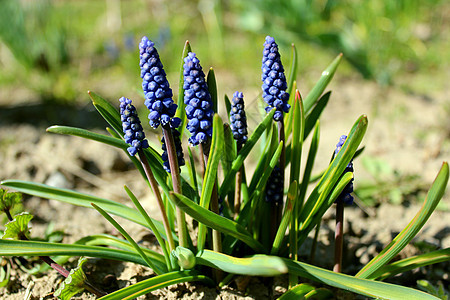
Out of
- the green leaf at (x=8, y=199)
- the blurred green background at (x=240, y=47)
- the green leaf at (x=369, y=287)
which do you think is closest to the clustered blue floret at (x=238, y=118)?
the green leaf at (x=369, y=287)

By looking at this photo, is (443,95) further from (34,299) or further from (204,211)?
(34,299)

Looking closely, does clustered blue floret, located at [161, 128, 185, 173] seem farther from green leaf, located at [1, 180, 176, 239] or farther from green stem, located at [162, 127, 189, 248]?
green leaf, located at [1, 180, 176, 239]

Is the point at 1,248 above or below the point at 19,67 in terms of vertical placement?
below

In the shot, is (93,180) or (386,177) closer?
(386,177)

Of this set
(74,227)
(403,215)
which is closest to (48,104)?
(74,227)

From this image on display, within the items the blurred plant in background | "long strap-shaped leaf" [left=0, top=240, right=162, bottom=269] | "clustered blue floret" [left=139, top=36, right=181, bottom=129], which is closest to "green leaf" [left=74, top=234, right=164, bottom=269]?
"long strap-shaped leaf" [left=0, top=240, right=162, bottom=269]

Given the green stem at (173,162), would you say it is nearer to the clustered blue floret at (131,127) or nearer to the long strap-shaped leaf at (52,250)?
the clustered blue floret at (131,127)
